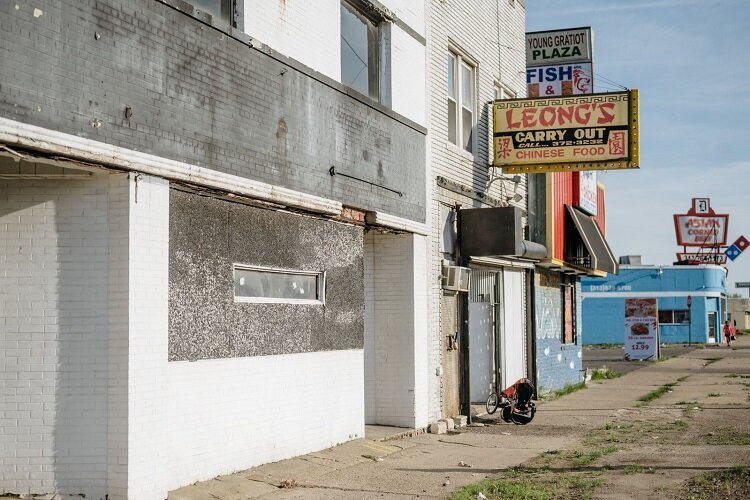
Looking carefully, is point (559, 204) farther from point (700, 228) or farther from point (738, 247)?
point (738, 247)

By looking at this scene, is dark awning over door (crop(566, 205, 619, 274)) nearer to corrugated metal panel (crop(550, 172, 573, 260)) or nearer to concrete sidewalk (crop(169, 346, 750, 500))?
corrugated metal panel (crop(550, 172, 573, 260))

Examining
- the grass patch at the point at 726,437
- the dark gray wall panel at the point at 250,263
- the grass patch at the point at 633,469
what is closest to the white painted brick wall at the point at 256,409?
the dark gray wall panel at the point at 250,263

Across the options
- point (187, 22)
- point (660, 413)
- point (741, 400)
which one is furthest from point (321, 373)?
point (741, 400)

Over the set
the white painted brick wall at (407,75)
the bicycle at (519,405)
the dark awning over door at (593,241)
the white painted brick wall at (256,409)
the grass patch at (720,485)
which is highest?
the white painted brick wall at (407,75)

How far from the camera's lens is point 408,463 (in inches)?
491

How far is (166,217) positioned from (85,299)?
1121 mm

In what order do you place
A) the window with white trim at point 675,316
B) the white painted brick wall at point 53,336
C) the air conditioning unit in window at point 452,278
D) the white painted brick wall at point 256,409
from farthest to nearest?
the window with white trim at point 675,316 < the air conditioning unit in window at point 452,278 < the white painted brick wall at point 256,409 < the white painted brick wall at point 53,336

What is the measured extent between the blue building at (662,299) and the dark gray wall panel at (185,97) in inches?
2121

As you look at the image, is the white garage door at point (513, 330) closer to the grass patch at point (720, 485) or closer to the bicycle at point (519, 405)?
the bicycle at point (519, 405)

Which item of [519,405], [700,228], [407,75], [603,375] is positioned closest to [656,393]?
[603,375]

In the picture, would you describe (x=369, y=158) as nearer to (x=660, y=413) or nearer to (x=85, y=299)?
(x=85, y=299)

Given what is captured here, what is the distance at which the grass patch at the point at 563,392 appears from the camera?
2298 cm

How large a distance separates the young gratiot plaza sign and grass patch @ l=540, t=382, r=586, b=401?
6845mm

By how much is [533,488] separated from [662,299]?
194ft
